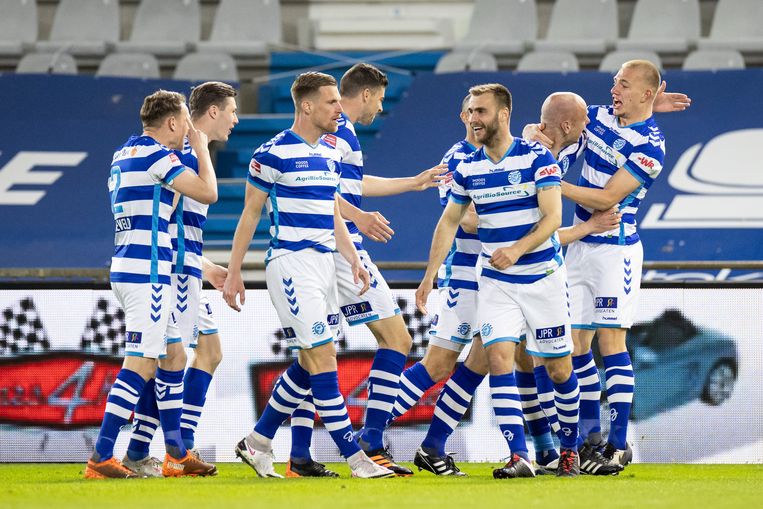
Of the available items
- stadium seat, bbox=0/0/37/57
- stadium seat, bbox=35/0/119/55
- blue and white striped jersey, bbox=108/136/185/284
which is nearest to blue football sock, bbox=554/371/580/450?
blue and white striped jersey, bbox=108/136/185/284

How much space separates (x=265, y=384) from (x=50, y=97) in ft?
20.3

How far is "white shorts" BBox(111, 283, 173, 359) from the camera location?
596cm

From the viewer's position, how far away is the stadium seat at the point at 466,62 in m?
13.2

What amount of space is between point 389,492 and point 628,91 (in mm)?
2733

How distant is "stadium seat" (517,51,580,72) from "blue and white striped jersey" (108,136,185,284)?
7.82m

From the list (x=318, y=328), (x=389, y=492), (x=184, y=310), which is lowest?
(x=389, y=492)

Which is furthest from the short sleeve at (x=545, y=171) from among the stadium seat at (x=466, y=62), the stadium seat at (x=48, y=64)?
the stadium seat at (x=48, y=64)

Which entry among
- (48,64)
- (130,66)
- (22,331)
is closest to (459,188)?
(22,331)

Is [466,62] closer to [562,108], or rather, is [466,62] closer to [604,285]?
[562,108]

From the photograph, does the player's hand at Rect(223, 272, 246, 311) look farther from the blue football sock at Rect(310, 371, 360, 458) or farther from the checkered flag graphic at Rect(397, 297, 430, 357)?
the checkered flag graphic at Rect(397, 297, 430, 357)

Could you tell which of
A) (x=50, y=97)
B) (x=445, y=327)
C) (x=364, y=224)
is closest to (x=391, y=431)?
(x=445, y=327)

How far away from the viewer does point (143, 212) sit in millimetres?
5988

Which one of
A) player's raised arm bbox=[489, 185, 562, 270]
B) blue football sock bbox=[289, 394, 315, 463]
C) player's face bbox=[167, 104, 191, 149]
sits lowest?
blue football sock bbox=[289, 394, 315, 463]

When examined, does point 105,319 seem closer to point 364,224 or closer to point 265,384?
point 265,384
